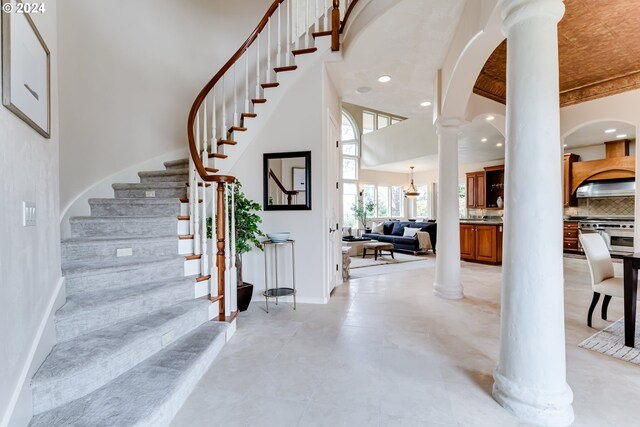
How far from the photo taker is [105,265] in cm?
231

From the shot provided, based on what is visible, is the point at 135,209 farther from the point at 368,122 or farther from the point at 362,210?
the point at 368,122

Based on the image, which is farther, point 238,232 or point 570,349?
point 238,232

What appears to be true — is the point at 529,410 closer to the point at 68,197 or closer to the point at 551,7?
the point at 551,7

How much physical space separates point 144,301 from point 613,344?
3704mm

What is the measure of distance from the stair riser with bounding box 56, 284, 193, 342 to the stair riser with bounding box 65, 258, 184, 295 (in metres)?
0.19

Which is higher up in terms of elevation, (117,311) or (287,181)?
(287,181)

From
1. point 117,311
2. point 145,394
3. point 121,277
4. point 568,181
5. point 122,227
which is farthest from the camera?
point 568,181

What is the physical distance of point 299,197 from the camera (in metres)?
3.66

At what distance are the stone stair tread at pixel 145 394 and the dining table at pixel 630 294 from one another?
10.6 ft

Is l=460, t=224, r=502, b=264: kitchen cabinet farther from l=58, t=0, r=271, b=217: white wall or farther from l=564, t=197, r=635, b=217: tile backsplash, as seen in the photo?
l=58, t=0, r=271, b=217: white wall

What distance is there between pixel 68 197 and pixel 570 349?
193 inches

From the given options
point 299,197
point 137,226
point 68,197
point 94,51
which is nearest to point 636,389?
point 299,197

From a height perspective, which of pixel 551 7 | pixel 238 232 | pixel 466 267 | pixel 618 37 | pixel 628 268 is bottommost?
pixel 466 267

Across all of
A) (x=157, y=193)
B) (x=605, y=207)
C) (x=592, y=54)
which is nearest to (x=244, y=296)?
(x=157, y=193)
